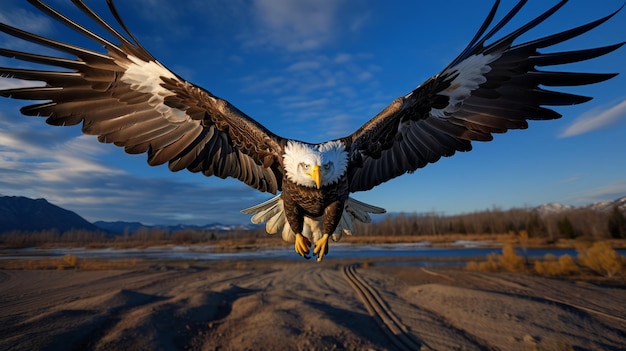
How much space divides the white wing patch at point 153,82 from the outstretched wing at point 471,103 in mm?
2361

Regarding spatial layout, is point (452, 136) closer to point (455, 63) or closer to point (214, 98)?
point (455, 63)

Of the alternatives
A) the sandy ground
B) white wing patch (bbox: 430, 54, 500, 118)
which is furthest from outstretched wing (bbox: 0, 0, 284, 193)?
the sandy ground

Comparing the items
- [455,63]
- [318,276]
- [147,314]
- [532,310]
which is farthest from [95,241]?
[455,63]

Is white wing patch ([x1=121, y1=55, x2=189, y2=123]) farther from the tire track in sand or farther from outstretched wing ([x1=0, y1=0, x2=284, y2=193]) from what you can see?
the tire track in sand

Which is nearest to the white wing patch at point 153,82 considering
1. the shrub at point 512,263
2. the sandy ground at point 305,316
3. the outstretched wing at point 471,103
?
the outstretched wing at point 471,103

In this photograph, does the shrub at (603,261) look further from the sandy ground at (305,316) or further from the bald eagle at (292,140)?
the bald eagle at (292,140)

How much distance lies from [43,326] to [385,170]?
16.4 m

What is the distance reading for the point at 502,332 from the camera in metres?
14.9

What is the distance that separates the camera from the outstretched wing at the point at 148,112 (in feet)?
12.9

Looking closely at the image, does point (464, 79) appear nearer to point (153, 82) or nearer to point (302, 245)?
point (302, 245)

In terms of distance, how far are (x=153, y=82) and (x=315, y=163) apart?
2.58m

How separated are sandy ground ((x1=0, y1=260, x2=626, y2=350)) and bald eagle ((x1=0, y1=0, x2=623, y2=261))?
10.5 meters

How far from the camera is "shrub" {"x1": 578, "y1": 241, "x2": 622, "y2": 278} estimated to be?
83.7ft

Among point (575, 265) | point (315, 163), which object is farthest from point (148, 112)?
point (575, 265)
